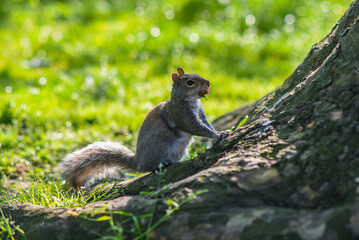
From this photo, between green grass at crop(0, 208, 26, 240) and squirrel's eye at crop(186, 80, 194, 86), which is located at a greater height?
squirrel's eye at crop(186, 80, 194, 86)

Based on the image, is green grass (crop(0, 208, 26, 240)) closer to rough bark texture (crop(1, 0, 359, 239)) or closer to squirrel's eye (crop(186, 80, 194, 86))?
rough bark texture (crop(1, 0, 359, 239))

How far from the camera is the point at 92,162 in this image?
3.43 meters

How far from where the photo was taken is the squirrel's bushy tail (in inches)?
133

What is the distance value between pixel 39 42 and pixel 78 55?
98cm

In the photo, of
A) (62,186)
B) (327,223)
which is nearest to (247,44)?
(62,186)

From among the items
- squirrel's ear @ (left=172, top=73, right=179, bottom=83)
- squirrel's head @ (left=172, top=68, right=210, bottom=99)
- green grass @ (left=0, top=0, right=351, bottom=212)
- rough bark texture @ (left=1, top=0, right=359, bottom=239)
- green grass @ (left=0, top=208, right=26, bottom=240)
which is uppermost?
green grass @ (left=0, top=0, right=351, bottom=212)

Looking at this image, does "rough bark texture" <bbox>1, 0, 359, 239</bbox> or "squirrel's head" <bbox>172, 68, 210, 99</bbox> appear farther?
"squirrel's head" <bbox>172, 68, 210, 99</bbox>

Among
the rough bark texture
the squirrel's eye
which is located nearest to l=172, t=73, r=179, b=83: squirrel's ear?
the squirrel's eye

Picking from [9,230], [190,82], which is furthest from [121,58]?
[9,230]

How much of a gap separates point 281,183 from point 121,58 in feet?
18.6

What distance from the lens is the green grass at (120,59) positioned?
17.0 ft

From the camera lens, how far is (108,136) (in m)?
5.08

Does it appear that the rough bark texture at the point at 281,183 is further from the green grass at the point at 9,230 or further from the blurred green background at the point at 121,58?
the blurred green background at the point at 121,58

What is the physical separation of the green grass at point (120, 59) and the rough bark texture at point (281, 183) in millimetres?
1992
